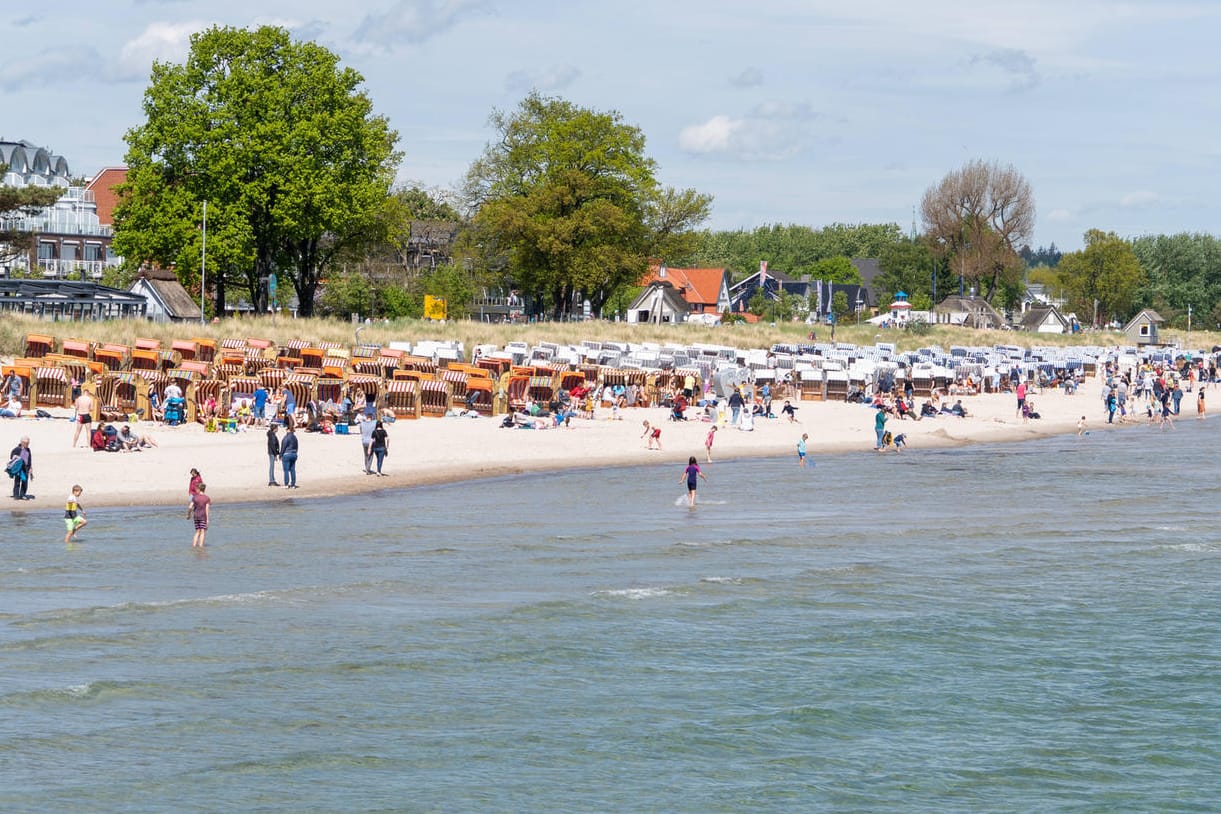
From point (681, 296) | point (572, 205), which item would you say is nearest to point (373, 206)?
point (572, 205)

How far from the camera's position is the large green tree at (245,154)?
65.8 m

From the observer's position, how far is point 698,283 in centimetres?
14538

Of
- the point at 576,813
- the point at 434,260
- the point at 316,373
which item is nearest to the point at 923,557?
the point at 576,813

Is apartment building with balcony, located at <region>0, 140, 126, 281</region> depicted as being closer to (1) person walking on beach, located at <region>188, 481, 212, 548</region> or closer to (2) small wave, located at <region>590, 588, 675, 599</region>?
(1) person walking on beach, located at <region>188, 481, 212, 548</region>

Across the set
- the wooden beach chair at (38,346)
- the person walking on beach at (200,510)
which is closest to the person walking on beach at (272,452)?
the person walking on beach at (200,510)

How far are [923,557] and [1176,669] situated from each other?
24.6 feet

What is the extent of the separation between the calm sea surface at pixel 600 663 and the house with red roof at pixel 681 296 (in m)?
91.1

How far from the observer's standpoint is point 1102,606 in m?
25.2

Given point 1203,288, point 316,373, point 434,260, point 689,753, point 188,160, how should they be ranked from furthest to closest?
point 1203,288 → point 434,260 → point 188,160 → point 316,373 → point 689,753

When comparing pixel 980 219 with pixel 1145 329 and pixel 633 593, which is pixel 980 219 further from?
pixel 633 593

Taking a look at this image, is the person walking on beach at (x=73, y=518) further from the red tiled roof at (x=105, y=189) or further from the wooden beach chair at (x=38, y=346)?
the red tiled roof at (x=105, y=189)

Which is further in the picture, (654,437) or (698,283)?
(698,283)

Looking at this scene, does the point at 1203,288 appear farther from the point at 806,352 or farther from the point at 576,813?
the point at 576,813

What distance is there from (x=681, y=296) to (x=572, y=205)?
2079 inches
